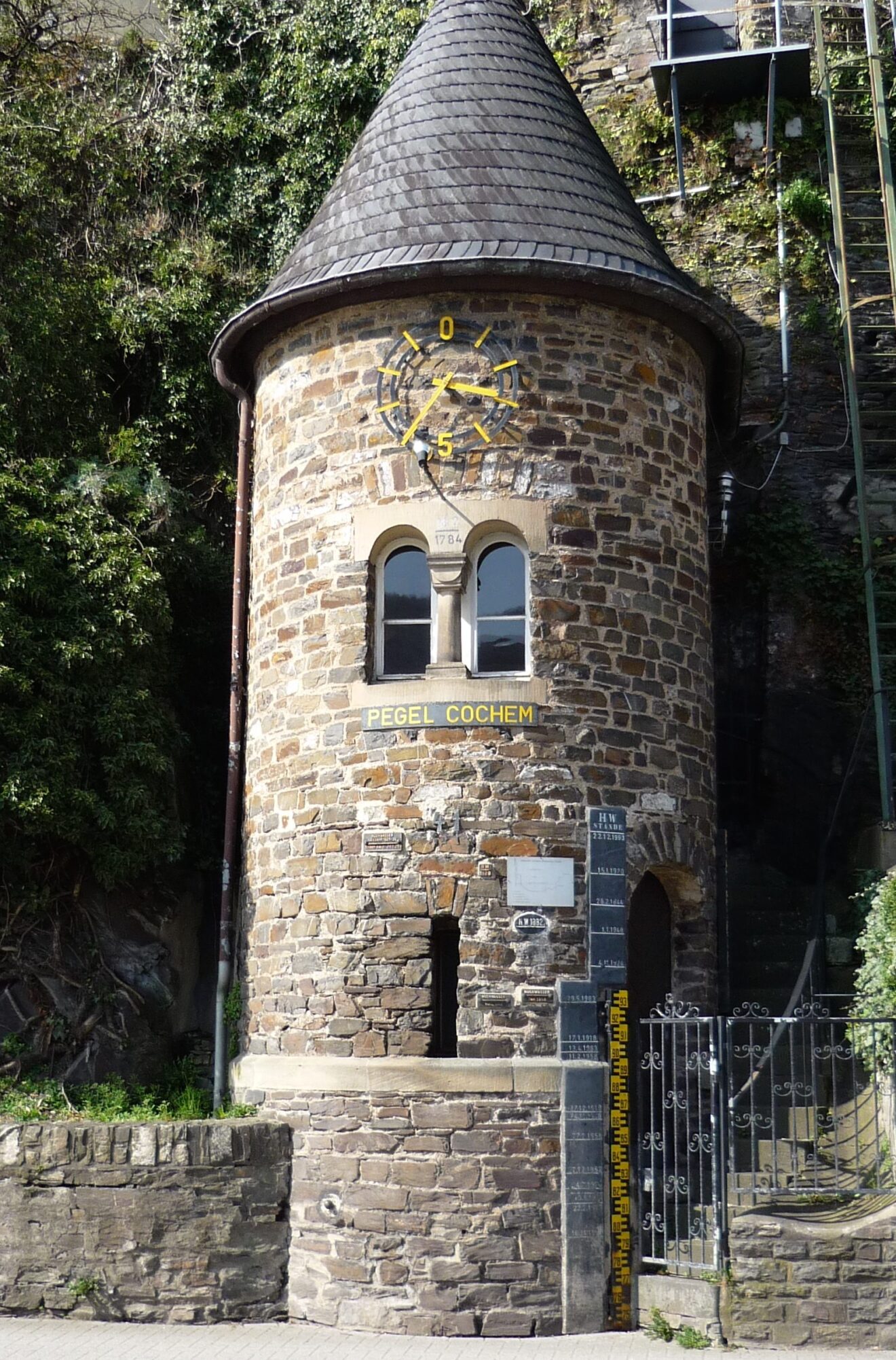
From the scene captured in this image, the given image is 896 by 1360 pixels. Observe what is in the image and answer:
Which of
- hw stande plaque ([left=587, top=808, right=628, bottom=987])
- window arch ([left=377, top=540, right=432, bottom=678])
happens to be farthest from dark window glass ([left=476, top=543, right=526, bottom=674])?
hw stande plaque ([left=587, top=808, right=628, bottom=987])

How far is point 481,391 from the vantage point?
10.8 m

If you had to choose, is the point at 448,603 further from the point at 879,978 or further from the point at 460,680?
the point at 879,978

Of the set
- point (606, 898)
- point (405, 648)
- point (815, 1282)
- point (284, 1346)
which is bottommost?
→ point (284, 1346)

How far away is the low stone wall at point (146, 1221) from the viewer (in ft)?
33.0

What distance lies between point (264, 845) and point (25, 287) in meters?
6.19

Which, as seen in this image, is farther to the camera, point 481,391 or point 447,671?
point 481,391

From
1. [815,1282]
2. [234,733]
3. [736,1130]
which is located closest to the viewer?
[815,1282]

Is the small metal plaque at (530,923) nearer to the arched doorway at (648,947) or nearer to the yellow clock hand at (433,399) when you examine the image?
the arched doorway at (648,947)

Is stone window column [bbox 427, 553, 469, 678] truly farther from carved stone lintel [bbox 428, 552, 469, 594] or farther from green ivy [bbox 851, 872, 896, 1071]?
green ivy [bbox 851, 872, 896, 1071]

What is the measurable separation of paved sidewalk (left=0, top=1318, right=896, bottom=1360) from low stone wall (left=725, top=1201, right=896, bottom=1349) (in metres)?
0.10

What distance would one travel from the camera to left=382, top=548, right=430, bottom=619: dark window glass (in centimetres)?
1086

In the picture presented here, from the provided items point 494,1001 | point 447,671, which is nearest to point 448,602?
point 447,671

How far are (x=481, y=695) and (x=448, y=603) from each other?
2.24ft

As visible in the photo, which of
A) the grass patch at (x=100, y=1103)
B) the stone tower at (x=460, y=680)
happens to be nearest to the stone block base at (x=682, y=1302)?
the stone tower at (x=460, y=680)
